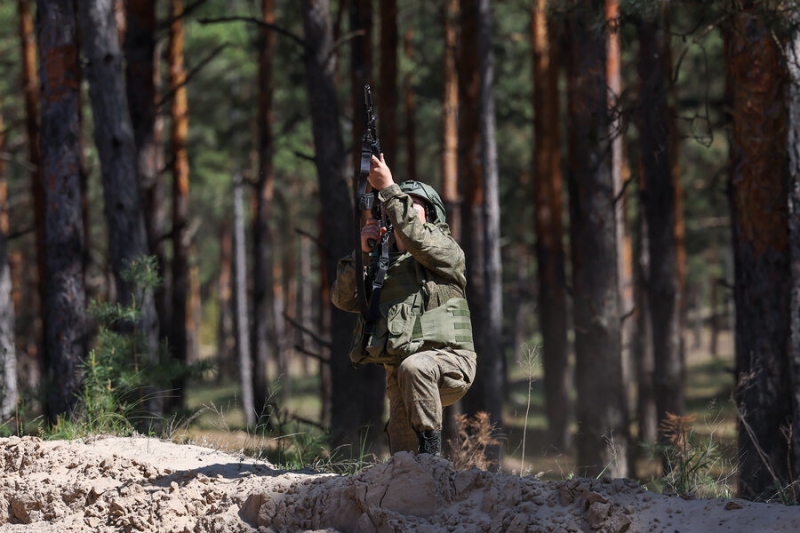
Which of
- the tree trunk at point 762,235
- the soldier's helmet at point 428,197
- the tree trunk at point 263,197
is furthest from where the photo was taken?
the tree trunk at point 263,197

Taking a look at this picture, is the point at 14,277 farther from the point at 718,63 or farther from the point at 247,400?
the point at 718,63

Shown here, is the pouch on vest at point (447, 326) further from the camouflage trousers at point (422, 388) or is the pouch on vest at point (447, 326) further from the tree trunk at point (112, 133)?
the tree trunk at point (112, 133)

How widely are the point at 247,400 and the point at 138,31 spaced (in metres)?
10.0

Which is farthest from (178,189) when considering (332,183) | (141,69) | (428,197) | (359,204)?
(359,204)

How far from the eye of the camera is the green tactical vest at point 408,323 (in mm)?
4855

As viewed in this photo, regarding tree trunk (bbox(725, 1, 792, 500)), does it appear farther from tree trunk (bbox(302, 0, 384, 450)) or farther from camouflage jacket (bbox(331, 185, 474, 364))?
tree trunk (bbox(302, 0, 384, 450))

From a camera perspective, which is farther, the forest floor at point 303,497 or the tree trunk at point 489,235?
the tree trunk at point 489,235

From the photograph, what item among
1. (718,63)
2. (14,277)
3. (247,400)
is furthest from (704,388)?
(14,277)

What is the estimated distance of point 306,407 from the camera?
2684 centimetres

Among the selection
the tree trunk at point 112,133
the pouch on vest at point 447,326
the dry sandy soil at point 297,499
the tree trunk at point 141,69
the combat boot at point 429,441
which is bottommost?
the dry sandy soil at point 297,499

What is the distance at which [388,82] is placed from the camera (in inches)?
533

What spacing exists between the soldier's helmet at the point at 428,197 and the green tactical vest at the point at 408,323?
11.8 inches

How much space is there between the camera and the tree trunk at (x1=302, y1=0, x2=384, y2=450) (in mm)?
9805

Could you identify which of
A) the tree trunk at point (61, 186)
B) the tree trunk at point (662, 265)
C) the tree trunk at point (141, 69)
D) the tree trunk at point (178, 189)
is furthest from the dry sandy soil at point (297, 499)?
the tree trunk at point (178, 189)
